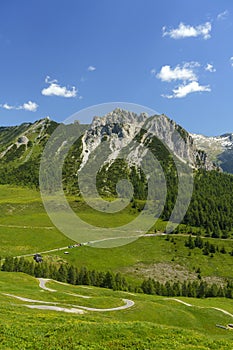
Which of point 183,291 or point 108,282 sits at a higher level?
point 108,282

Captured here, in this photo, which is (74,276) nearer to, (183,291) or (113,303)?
(183,291)

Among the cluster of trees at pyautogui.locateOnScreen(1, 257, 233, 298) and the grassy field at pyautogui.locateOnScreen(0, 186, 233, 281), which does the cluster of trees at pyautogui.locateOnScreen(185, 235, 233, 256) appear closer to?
the grassy field at pyautogui.locateOnScreen(0, 186, 233, 281)

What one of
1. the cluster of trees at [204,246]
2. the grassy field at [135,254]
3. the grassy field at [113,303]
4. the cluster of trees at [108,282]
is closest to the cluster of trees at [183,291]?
the cluster of trees at [108,282]

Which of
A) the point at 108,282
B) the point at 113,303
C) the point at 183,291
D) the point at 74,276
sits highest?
the point at 113,303

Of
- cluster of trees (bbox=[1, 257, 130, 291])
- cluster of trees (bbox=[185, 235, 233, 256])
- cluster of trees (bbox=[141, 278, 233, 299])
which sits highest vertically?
cluster of trees (bbox=[185, 235, 233, 256])

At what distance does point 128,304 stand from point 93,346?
132 ft

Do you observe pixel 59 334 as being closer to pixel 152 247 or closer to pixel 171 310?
pixel 171 310

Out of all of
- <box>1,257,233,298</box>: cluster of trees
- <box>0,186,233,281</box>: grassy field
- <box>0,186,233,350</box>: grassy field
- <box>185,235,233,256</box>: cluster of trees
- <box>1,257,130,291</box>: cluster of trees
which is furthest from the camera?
<box>185,235,233,256</box>: cluster of trees

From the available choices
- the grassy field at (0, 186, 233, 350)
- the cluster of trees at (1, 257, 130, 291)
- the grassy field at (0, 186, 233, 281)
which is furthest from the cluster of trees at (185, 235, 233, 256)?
the cluster of trees at (1, 257, 130, 291)

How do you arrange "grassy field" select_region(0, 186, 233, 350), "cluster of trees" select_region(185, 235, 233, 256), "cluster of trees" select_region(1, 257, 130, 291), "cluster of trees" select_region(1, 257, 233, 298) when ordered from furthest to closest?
"cluster of trees" select_region(185, 235, 233, 256) < "cluster of trees" select_region(1, 257, 130, 291) < "cluster of trees" select_region(1, 257, 233, 298) < "grassy field" select_region(0, 186, 233, 350)

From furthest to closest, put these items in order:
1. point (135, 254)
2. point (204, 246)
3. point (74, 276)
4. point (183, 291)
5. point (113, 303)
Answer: point (204, 246)
point (135, 254)
point (183, 291)
point (74, 276)
point (113, 303)

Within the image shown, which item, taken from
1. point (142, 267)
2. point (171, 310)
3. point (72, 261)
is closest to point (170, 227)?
point (142, 267)

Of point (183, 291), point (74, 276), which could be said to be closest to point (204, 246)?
point (183, 291)

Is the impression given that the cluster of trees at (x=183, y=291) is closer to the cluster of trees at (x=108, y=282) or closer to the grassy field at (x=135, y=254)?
the cluster of trees at (x=108, y=282)
